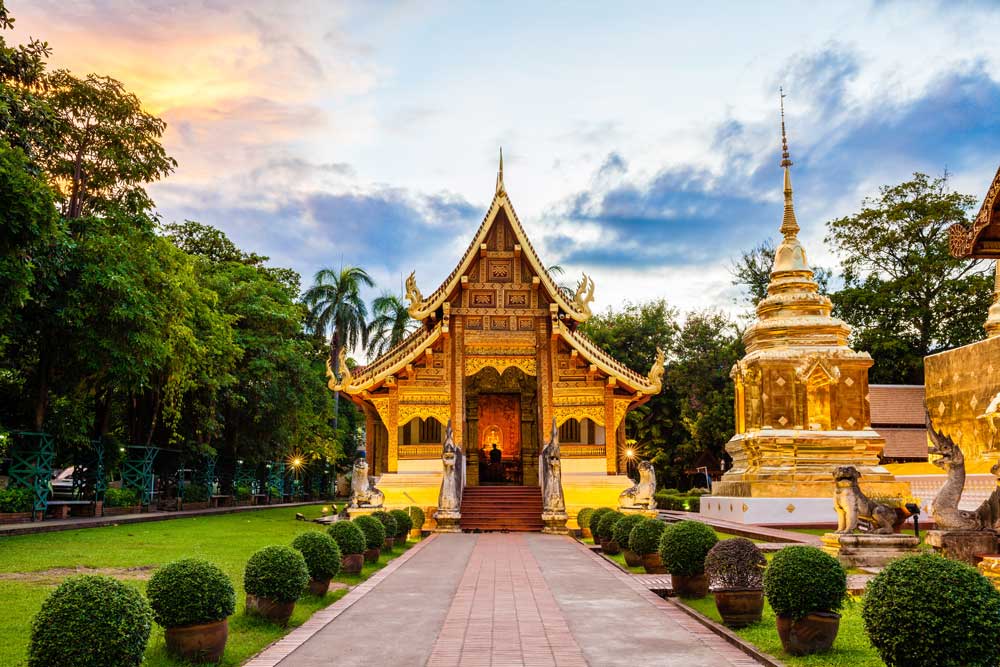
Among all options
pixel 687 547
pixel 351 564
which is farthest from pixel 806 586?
pixel 351 564

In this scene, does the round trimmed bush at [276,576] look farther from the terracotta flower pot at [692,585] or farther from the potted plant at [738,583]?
the terracotta flower pot at [692,585]

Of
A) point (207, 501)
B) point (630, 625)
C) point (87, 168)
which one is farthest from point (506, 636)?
point (207, 501)

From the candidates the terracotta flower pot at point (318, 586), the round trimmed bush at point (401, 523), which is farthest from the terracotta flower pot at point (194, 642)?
the round trimmed bush at point (401, 523)

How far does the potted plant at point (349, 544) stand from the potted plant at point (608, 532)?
5.13 m

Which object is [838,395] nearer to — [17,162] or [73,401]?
[17,162]

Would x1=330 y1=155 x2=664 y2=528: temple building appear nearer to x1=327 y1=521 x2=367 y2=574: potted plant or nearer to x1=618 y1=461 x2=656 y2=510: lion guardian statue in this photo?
x1=618 y1=461 x2=656 y2=510: lion guardian statue

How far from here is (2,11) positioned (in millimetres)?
16484

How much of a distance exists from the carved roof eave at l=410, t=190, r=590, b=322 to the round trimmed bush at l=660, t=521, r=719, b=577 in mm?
13911

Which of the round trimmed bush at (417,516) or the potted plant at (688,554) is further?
the round trimmed bush at (417,516)

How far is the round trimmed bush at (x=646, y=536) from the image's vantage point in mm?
11367

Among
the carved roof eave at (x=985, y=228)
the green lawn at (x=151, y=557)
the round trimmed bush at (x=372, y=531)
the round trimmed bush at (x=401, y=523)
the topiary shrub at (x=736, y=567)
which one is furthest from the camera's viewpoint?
the round trimmed bush at (x=401, y=523)

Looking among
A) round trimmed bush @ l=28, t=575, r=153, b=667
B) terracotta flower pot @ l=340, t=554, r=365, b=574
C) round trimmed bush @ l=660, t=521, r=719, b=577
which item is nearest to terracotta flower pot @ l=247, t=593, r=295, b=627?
round trimmed bush @ l=28, t=575, r=153, b=667

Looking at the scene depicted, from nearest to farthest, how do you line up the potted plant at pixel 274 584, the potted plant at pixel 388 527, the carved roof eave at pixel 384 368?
the potted plant at pixel 274 584 < the potted plant at pixel 388 527 < the carved roof eave at pixel 384 368

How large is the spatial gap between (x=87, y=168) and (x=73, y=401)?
21.1 ft
